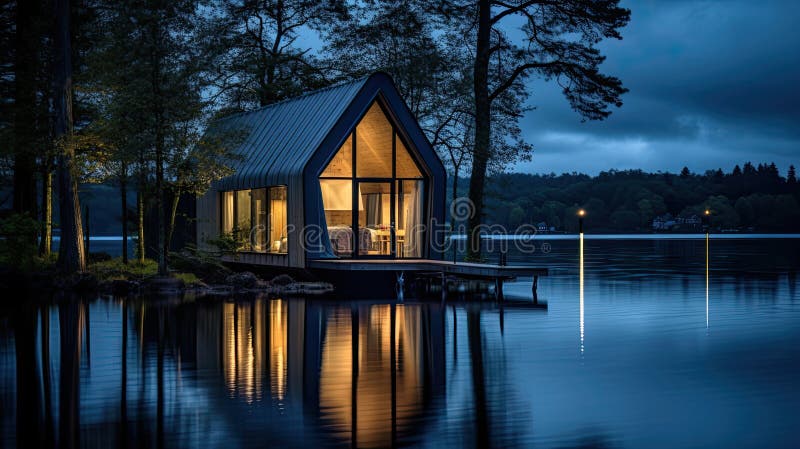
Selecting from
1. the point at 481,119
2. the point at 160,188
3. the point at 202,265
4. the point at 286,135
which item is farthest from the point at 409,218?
the point at 160,188

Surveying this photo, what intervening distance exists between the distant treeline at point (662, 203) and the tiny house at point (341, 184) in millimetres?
92571

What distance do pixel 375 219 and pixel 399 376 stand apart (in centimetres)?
1725

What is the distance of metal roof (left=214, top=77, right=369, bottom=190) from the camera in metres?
24.0

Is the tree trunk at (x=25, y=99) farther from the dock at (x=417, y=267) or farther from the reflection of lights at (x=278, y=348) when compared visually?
the reflection of lights at (x=278, y=348)

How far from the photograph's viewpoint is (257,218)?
26.8m

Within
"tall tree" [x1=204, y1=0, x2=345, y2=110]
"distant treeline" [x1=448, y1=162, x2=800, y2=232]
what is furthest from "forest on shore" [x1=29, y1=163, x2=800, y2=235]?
"tall tree" [x1=204, y1=0, x2=345, y2=110]

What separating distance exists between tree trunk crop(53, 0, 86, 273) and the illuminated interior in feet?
20.4

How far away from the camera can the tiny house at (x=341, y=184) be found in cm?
2370

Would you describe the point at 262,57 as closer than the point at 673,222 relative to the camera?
Yes

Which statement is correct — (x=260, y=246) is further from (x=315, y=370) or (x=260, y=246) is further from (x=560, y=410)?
(x=560, y=410)

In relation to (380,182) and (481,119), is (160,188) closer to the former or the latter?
(380,182)

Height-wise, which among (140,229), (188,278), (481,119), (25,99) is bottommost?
(188,278)

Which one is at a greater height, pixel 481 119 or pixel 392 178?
pixel 481 119

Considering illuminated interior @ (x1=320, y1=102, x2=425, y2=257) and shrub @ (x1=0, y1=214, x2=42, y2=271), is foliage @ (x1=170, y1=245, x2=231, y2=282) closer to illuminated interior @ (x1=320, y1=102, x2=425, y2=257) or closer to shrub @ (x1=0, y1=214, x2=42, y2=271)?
illuminated interior @ (x1=320, y1=102, x2=425, y2=257)
